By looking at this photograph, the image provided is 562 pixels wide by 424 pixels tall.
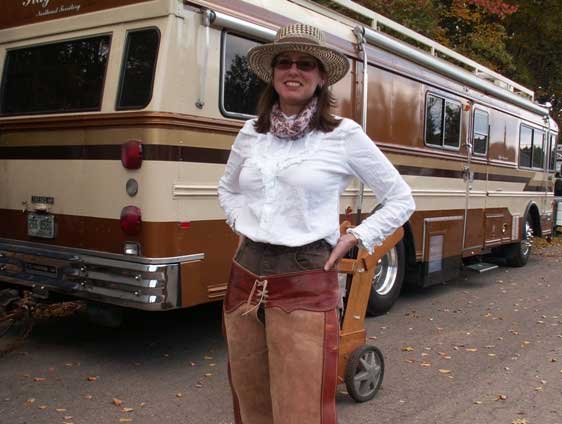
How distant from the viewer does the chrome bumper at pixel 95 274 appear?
4.44 m

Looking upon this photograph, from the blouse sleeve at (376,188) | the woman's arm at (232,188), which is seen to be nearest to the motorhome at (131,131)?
the woman's arm at (232,188)

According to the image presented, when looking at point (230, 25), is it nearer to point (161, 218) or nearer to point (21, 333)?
point (161, 218)

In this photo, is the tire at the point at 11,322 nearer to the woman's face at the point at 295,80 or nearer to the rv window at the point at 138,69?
the rv window at the point at 138,69

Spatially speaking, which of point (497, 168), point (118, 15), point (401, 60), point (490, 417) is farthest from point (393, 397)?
point (497, 168)

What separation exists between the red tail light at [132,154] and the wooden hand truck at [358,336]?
1600 mm

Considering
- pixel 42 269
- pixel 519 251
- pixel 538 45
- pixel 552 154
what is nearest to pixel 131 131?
pixel 42 269

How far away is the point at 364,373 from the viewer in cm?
430

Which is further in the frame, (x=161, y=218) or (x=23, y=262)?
(x=23, y=262)

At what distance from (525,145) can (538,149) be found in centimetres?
84

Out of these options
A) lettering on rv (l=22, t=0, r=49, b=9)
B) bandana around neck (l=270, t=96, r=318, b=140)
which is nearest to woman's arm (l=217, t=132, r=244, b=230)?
bandana around neck (l=270, t=96, r=318, b=140)

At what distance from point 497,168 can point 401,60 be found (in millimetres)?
3181

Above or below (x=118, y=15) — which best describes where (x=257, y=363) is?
below

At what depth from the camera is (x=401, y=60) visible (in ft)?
22.9

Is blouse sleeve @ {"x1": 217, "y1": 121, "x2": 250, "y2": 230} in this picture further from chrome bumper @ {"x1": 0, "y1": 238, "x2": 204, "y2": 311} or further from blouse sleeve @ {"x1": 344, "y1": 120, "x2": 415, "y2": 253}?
chrome bumper @ {"x1": 0, "y1": 238, "x2": 204, "y2": 311}
